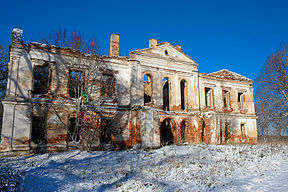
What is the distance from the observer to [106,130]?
49.3 ft

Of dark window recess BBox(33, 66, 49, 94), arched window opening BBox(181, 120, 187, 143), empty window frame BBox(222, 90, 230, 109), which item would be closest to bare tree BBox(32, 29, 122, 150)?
dark window recess BBox(33, 66, 49, 94)

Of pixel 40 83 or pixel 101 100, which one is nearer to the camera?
pixel 40 83

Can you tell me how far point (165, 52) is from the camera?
59.4 feet

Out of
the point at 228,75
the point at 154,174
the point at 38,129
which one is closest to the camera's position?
the point at 154,174

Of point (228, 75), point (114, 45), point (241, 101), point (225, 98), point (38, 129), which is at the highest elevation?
point (114, 45)

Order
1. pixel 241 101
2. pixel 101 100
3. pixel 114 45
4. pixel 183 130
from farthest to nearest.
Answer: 1. pixel 241 101
2. pixel 183 130
3. pixel 114 45
4. pixel 101 100

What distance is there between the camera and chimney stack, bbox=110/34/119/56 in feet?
57.2

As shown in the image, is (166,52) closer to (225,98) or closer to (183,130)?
(183,130)

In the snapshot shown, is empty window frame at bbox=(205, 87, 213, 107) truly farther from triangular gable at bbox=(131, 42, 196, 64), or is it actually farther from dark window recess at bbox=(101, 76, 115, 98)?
dark window recess at bbox=(101, 76, 115, 98)

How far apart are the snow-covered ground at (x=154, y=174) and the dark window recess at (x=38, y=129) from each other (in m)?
2.55

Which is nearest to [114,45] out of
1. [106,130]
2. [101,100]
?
[101,100]

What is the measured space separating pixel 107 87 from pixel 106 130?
2989 millimetres

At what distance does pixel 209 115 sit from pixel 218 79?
222 inches

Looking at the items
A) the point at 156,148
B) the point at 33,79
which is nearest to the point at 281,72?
the point at 156,148
